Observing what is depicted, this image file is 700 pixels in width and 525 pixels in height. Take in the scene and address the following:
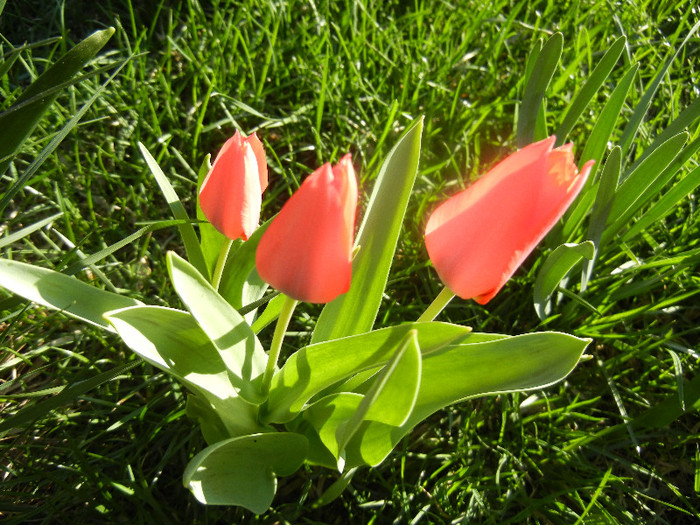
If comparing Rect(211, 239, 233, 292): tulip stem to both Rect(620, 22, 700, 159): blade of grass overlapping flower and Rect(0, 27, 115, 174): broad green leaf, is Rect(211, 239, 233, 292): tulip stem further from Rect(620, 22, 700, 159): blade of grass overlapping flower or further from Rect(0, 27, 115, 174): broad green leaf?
Rect(620, 22, 700, 159): blade of grass overlapping flower

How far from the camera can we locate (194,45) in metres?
1.65

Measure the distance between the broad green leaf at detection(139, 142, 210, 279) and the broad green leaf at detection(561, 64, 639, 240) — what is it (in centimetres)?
72

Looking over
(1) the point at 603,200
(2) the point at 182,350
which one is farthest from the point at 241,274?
(1) the point at 603,200

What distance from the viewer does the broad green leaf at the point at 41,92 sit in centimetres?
92

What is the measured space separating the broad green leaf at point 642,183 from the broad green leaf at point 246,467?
721 mm

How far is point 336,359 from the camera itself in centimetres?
79

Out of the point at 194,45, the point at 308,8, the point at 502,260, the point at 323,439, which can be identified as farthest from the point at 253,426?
the point at 308,8

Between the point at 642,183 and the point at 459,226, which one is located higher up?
the point at 459,226

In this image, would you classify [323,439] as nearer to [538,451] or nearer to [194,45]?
[538,451]

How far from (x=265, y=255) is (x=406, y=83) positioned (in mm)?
1020

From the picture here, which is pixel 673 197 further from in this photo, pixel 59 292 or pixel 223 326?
pixel 59 292

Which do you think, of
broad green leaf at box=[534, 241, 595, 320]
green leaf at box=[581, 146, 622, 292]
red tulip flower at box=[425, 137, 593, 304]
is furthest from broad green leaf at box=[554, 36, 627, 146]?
red tulip flower at box=[425, 137, 593, 304]

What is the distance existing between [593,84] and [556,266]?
40 centimetres

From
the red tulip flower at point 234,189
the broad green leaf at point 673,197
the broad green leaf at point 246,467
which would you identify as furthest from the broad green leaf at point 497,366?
the broad green leaf at point 673,197
